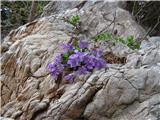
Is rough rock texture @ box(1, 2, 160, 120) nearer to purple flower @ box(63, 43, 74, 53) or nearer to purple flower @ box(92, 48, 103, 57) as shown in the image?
purple flower @ box(92, 48, 103, 57)

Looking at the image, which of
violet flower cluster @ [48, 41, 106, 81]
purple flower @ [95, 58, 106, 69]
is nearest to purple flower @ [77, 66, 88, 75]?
violet flower cluster @ [48, 41, 106, 81]

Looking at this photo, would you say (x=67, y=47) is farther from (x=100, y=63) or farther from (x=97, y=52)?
(x=100, y=63)

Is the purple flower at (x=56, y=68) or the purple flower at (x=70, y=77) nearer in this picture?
the purple flower at (x=70, y=77)

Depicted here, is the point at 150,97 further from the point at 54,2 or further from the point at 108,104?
the point at 54,2

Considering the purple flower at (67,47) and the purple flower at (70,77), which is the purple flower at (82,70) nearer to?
the purple flower at (70,77)

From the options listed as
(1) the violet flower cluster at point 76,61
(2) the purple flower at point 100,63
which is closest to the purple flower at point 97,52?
(1) the violet flower cluster at point 76,61


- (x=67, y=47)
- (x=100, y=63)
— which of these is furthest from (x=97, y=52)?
(x=67, y=47)
